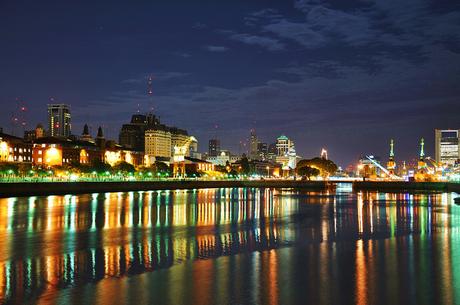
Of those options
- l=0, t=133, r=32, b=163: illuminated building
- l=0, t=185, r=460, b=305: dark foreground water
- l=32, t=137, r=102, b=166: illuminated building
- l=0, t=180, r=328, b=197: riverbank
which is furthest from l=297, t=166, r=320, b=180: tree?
l=0, t=185, r=460, b=305: dark foreground water

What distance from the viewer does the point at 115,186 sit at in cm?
8731

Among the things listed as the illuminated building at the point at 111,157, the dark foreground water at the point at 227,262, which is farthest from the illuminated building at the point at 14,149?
the dark foreground water at the point at 227,262

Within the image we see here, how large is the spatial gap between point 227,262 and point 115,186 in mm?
69438

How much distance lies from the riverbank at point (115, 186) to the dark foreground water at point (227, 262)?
102ft

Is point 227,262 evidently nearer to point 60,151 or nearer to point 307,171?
point 60,151

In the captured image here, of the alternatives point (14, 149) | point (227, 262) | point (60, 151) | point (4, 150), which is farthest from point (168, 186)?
point (227, 262)

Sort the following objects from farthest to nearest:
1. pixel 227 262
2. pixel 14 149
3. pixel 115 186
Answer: pixel 14 149 < pixel 115 186 < pixel 227 262

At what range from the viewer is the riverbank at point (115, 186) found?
64875mm

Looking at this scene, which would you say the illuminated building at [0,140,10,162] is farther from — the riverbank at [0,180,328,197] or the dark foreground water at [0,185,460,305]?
the dark foreground water at [0,185,460,305]

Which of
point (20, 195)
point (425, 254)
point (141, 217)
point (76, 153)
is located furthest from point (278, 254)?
point (76, 153)

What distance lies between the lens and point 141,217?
39469 mm

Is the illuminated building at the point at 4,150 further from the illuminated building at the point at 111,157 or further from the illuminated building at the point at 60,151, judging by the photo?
the illuminated building at the point at 111,157

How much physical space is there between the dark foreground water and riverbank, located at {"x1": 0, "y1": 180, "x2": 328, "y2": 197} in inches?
1220

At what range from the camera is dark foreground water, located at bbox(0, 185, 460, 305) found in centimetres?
1545
